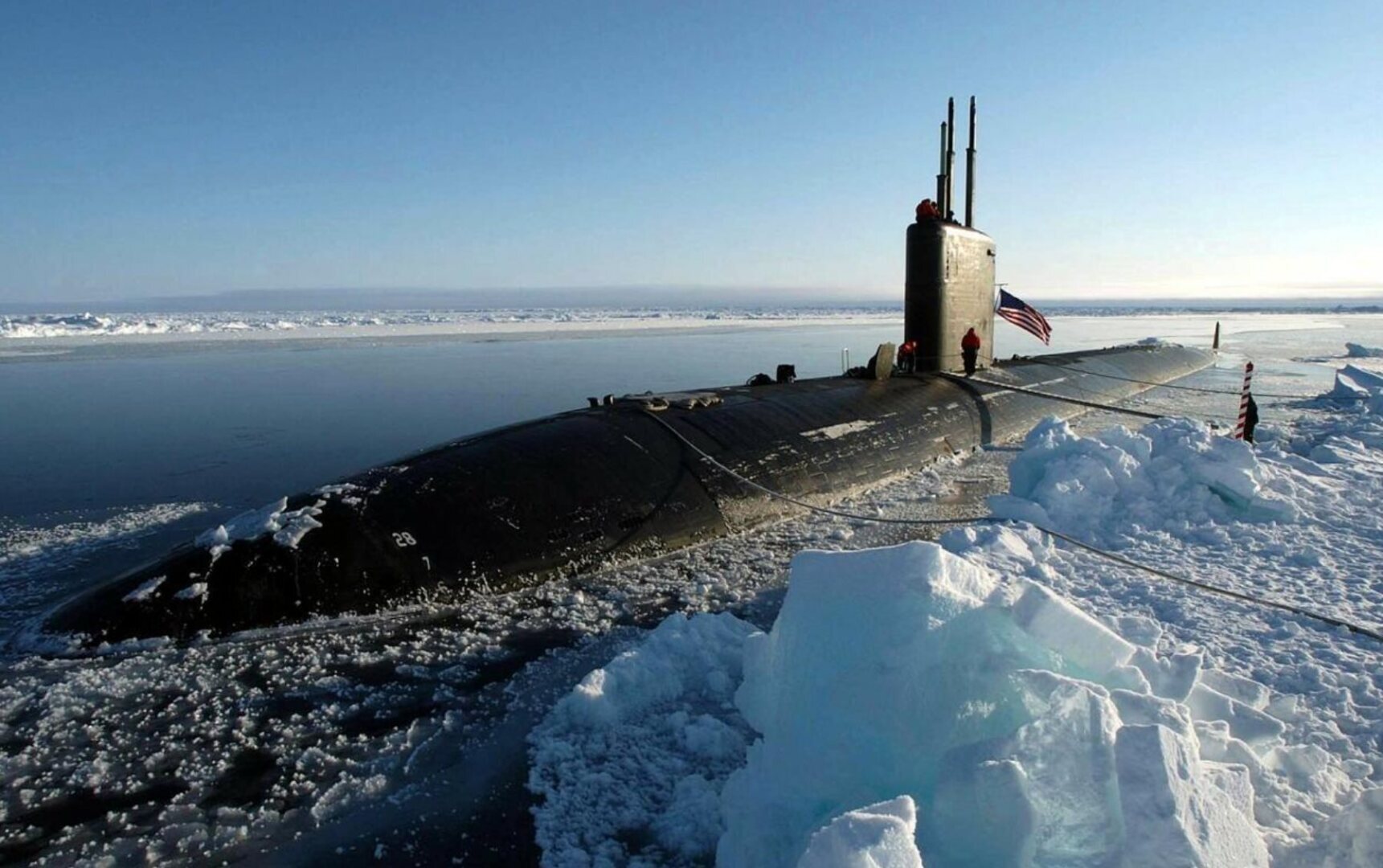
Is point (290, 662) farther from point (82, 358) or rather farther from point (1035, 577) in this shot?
point (82, 358)

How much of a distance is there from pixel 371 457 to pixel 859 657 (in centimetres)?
915

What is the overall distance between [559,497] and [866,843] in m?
5.37

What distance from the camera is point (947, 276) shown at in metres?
13.0

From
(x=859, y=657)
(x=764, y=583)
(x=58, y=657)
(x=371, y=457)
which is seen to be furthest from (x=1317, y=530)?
(x=371, y=457)

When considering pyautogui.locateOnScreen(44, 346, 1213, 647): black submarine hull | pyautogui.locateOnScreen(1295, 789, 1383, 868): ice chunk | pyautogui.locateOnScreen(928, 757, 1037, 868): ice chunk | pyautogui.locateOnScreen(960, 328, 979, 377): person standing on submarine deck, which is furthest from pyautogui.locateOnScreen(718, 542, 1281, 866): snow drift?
pyautogui.locateOnScreen(960, 328, 979, 377): person standing on submarine deck

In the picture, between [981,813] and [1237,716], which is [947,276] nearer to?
[1237,716]

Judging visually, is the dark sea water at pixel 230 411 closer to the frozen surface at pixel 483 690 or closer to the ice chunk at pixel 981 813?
the frozen surface at pixel 483 690

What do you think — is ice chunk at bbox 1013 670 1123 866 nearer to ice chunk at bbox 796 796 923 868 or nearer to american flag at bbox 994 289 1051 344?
ice chunk at bbox 796 796 923 868

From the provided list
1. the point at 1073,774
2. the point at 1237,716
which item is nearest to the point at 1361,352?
the point at 1237,716

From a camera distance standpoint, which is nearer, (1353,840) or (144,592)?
(1353,840)

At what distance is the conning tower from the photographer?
1286 centimetres

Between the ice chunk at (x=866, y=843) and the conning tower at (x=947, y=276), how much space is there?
11334mm

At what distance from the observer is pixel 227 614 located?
5504 millimetres

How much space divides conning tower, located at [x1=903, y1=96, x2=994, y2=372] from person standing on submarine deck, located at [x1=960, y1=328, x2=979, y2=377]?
0.10 meters
